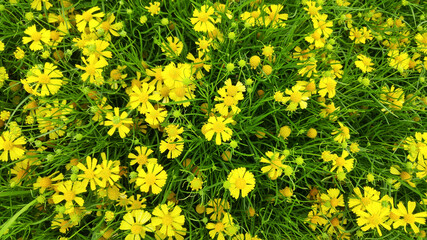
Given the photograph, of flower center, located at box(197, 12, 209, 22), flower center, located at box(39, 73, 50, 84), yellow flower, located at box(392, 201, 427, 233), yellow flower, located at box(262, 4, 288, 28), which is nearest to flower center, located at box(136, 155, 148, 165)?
flower center, located at box(39, 73, 50, 84)

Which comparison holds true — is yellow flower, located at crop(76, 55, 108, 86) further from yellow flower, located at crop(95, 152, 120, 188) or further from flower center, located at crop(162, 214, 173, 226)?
flower center, located at crop(162, 214, 173, 226)

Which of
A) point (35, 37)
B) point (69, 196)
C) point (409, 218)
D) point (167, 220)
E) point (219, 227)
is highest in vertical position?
point (35, 37)

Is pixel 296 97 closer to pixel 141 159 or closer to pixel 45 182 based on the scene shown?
pixel 141 159

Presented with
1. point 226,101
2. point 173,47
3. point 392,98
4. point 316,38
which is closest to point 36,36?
point 173,47

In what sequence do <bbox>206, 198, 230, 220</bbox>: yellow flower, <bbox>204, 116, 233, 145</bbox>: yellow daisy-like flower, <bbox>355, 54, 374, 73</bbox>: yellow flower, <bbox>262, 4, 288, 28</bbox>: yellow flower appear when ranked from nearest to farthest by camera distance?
<bbox>204, 116, 233, 145</bbox>: yellow daisy-like flower < <bbox>206, 198, 230, 220</bbox>: yellow flower < <bbox>262, 4, 288, 28</bbox>: yellow flower < <bbox>355, 54, 374, 73</bbox>: yellow flower

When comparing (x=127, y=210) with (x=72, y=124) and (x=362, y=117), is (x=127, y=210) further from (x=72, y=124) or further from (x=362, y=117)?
(x=362, y=117)

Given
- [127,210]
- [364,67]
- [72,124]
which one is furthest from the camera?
[364,67]

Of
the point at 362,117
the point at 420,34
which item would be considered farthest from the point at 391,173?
the point at 420,34

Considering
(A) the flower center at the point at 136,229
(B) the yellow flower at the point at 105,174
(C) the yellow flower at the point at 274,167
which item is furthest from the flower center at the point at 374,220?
(B) the yellow flower at the point at 105,174
